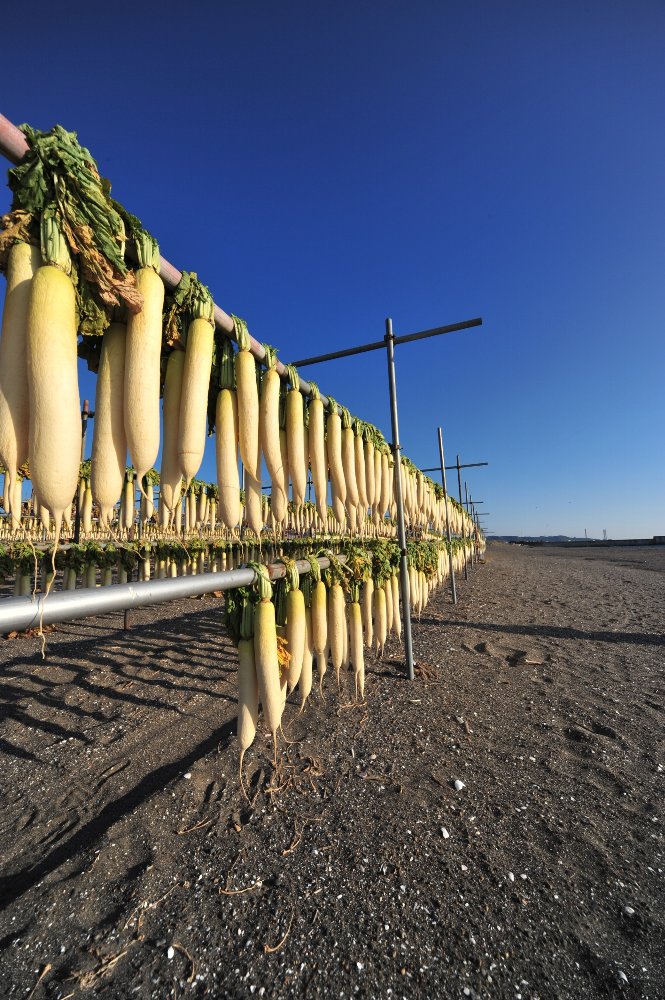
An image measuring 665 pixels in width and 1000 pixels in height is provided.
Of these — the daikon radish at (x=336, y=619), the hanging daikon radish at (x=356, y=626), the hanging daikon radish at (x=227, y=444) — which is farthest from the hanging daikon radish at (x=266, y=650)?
the hanging daikon radish at (x=356, y=626)

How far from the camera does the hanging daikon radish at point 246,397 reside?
5.47 ft

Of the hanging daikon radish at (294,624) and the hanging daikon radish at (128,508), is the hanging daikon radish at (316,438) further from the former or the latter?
the hanging daikon radish at (128,508)

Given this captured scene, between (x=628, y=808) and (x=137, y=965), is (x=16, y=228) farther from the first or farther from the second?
(x=628, y=808)

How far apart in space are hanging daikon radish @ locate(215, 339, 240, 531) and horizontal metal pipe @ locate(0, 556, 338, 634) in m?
0.33

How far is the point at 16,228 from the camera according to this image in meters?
0.92

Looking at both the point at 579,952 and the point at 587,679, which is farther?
the point at 587,679

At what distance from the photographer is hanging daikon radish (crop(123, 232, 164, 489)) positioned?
1145 millimetres

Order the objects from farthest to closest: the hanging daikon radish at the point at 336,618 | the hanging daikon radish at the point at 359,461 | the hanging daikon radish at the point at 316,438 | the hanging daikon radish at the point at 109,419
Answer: the hanging daikon radish at the point at 359,461 → the hanging daikon radish at the point at 336,618 → the hanging daikon radish at the point at 316,438 → the hanging daikon radish at the point at 109,419

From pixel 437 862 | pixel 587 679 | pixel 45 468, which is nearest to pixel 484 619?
pixel 587 679

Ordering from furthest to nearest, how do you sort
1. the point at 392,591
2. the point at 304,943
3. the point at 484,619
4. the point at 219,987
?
the point at 484,619
the point at 392,591
the point at 304,943
the point at 219,987

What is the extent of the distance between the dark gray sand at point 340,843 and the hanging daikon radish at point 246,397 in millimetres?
2190

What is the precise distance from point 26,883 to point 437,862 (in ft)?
7.49

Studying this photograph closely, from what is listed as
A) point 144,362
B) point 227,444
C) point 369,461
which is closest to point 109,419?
point 144,362

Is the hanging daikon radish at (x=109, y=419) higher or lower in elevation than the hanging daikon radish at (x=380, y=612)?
higher
